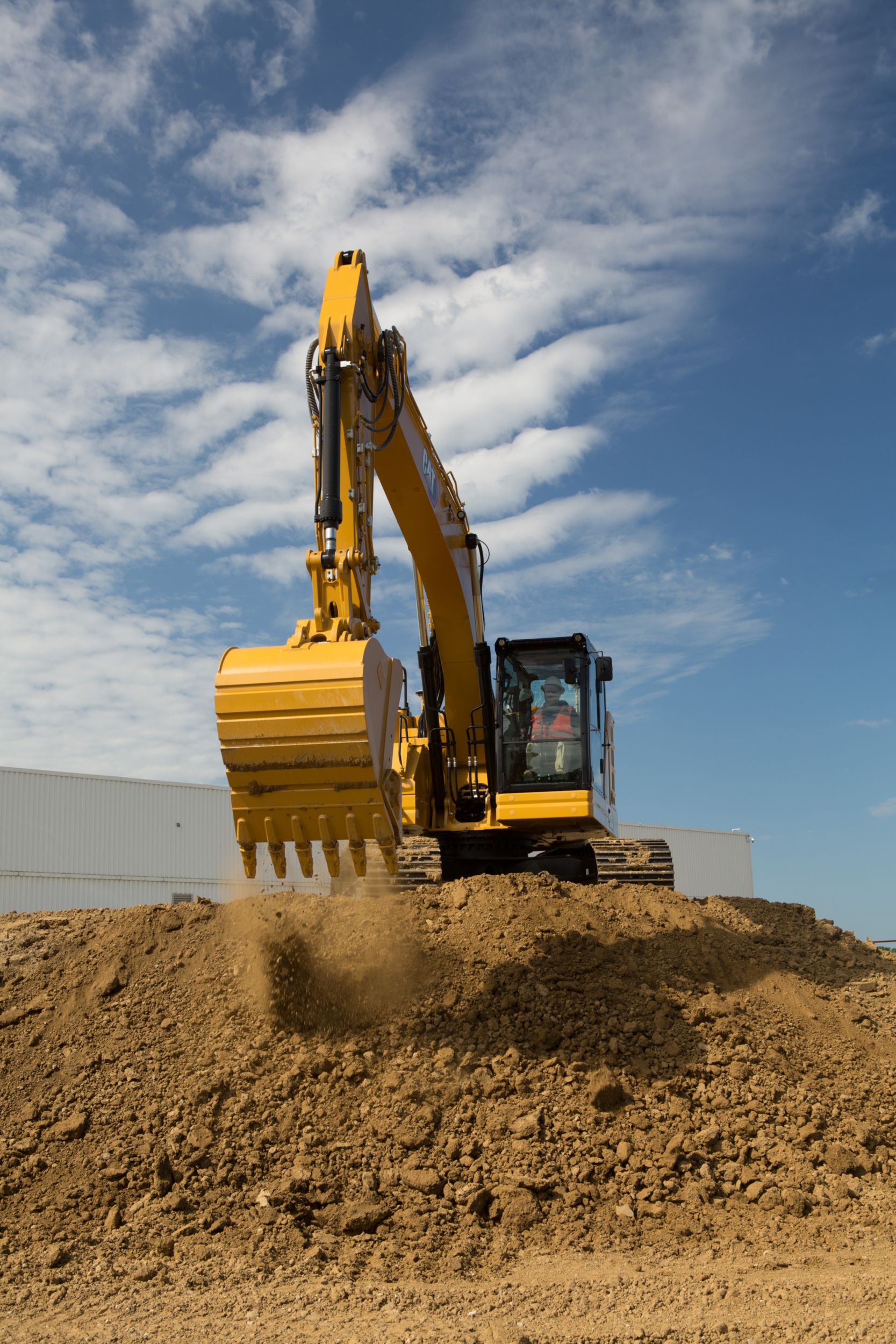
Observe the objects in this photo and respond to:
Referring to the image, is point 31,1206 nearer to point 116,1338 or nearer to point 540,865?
point 116,1338

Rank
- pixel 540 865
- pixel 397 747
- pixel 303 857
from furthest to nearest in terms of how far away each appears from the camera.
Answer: pixel 540 865, pixel 397 747, pixel 303 857

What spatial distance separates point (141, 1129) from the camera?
5.75 m

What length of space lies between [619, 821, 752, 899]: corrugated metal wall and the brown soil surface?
89.4ft

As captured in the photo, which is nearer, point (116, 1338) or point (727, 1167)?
point (116, 1338)

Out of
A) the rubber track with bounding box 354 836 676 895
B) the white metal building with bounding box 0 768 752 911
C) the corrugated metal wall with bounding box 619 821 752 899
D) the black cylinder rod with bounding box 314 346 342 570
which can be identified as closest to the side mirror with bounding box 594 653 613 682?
the rubber track with bounding box 354 836 676 895

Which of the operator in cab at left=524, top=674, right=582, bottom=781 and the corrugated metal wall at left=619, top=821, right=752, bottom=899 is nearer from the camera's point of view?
the operator in cab at left=524, top=674, right=582, bottom=781

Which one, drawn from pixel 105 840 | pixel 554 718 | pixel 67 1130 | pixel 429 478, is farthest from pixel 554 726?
pixel 105 840

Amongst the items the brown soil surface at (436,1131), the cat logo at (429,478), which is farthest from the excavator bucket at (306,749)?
the cat logo at (429,478)

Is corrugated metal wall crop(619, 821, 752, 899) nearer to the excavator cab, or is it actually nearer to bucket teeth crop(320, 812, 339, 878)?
the excavator cab

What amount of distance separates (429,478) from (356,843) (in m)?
4.28

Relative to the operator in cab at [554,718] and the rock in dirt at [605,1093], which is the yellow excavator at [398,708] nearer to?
the operator in cab at [554,718]

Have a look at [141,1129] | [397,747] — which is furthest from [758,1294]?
[397,747]

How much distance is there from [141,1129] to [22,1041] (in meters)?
1.40

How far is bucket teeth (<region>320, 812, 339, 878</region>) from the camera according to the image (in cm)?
547
